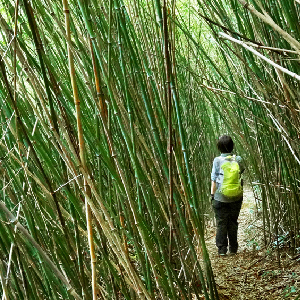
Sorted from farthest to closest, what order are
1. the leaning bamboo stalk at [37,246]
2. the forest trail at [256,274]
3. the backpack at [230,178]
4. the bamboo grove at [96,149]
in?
the backpack at [230,178], the forest trail at [256,274], the bamboo grove at [96,149], the leaning bamboo stalk at [37,246]

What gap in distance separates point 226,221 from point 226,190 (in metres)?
0.28

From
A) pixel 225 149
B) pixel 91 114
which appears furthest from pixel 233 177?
pixel 91 114

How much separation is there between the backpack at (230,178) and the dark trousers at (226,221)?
0.38 feet

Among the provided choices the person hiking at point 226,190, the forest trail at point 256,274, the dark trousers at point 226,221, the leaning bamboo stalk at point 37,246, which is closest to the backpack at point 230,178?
the person hiking at point 226,190

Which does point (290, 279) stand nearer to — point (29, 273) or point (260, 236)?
point (260, 236)

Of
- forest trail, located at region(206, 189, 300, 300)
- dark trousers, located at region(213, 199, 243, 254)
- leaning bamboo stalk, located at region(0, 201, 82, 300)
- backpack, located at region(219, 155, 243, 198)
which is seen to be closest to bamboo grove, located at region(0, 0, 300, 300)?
leaning bamboo stalk, located at region(0, 201, 82, 300)

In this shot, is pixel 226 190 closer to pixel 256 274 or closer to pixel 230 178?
pixel 230 178

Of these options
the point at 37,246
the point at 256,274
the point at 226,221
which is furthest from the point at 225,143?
the point at 37,246

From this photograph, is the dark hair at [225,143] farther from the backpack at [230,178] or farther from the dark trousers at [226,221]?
the dark trousers at [226,221]

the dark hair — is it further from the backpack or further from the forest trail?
the forest trail

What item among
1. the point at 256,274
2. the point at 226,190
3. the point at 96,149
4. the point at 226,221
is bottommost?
the point at 256,274

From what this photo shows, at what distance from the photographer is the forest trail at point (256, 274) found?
2045 millimetres

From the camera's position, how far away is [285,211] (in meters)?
2.39

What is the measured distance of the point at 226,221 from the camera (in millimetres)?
2916
